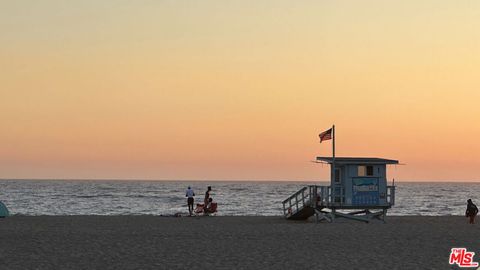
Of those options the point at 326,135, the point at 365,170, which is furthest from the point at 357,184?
the point at 326,135

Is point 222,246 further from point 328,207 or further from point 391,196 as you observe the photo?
point 391,196

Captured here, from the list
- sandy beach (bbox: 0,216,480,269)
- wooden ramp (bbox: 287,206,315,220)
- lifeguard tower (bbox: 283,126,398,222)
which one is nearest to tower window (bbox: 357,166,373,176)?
lifeguard tower (bbox: 283,126,398,222)

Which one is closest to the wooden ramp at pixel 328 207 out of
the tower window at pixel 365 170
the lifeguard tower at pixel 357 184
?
the lifeguard tower at pixel 357 184

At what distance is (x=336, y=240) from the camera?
86.3 ft

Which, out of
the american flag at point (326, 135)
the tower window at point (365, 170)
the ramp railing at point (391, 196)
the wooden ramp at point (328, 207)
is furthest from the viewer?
the ramp railing at point (391, 196)

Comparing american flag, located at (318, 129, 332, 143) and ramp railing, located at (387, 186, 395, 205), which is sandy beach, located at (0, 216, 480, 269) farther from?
american flag, located at (318, 129, 332, 143)

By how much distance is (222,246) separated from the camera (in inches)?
936

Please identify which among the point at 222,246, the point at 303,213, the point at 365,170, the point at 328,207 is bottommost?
the point at 222,246

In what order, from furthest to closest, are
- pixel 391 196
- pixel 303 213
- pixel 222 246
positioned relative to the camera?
pixel 303 213, pixel 391 196, pixel 222 246

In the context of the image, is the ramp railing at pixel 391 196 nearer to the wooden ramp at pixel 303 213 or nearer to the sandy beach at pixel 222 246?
the wooden ramp at pixel 303 213

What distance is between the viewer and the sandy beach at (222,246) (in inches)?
747

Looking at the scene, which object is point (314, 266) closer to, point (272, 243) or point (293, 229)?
point (272, 243)

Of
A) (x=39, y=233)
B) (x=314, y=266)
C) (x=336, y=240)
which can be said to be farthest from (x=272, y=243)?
(x=39, y=233)

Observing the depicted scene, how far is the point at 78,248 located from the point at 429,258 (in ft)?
35.9
